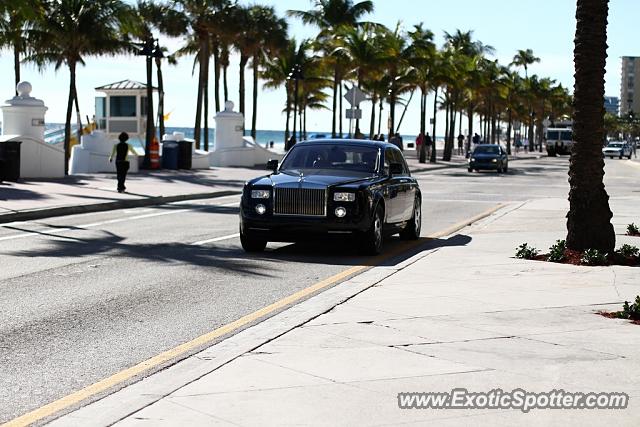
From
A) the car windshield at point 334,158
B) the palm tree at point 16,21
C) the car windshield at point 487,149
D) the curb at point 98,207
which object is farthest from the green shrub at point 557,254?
the car windshield at point 487,149

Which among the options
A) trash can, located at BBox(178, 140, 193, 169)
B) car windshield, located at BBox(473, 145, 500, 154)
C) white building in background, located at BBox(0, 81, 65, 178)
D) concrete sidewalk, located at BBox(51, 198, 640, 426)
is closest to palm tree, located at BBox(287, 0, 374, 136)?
car windshield, located at BBox(473, 145, 500, 154)

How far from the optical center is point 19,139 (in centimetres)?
3253

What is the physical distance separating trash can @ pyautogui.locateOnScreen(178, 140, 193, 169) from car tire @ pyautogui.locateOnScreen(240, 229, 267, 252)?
29.4 meters

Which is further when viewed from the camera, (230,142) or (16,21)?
(230,142)

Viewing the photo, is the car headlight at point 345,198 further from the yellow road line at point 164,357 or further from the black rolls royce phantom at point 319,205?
the yellow road line at point 164,357

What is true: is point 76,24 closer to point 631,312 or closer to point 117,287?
point 117,287

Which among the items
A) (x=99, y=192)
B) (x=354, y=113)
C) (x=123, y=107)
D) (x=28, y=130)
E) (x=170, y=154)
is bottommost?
(x=99, y=192)

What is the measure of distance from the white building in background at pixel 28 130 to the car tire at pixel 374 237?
19.8 meters

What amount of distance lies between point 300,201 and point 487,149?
43.9 meters

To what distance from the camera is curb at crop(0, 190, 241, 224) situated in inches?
823

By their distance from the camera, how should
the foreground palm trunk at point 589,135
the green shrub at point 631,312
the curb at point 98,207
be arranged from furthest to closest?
the curb at point 98,207 → the foreground palm trunk at point 589,135 → the green shrub at point 631,312

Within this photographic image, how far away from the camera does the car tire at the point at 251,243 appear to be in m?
15.4

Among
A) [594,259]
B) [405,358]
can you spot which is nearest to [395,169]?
[594,259]

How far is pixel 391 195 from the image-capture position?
16234 millimetres
